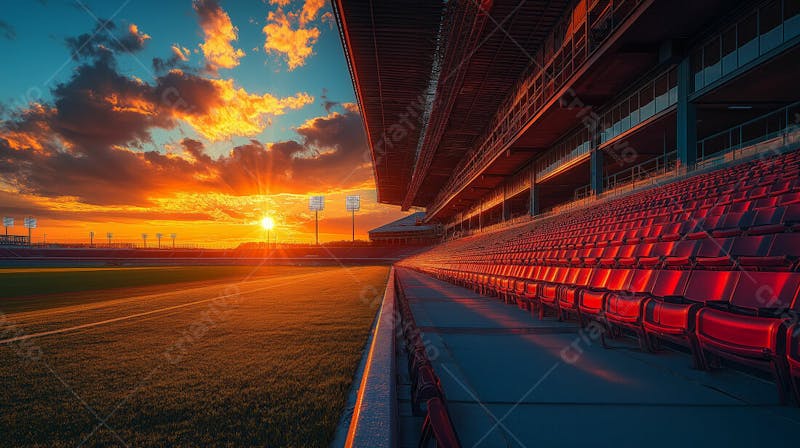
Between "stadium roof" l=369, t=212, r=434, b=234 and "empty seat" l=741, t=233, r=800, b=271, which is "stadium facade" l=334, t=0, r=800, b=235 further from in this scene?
"stadium roof" l=369, t=212, r=434, b=234

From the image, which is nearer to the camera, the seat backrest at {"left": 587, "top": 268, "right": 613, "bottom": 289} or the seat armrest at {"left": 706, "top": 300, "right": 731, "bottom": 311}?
the seat armrest at {"left": 706, "top": 300, "right": 731, "bottom": 311}

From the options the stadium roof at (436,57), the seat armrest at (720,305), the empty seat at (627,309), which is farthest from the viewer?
the stadium roof at (436,57)

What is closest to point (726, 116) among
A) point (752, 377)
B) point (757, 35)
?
point (757, 35)

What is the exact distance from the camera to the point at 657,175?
15391 millimetres

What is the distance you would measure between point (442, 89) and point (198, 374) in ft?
70.7

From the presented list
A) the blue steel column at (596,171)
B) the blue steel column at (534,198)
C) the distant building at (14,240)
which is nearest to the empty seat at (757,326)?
the blue steel column at (596,171)

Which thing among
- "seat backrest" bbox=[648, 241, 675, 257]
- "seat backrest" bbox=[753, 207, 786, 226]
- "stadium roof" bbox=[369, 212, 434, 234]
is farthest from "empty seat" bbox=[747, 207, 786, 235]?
"stadium roof" bbox=[369, 212, 434, 234]

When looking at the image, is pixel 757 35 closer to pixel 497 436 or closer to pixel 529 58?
pixel 529 58

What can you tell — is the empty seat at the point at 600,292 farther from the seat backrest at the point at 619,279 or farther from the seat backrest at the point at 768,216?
the seat backrest at the point at 768,216

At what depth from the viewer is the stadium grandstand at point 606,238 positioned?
216cm

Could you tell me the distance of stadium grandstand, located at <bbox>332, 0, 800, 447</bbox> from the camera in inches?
85.2

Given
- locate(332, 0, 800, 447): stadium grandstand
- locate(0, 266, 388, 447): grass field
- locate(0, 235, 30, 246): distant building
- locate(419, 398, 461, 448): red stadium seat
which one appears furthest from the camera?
locate(0, 235, 30, 246): distant building

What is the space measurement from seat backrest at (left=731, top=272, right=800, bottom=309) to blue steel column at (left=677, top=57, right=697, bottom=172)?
12307 millimetres

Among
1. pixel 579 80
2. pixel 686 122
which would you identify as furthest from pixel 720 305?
pixel 579 80
